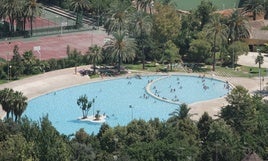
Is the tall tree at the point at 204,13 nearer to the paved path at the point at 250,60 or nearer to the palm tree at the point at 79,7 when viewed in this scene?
the paved path at the point at 250,60

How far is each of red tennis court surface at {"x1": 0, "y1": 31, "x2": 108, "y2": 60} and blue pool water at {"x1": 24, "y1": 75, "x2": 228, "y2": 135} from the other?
1389 centimetres

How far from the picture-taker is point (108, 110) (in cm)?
7900

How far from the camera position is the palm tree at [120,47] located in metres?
91.8

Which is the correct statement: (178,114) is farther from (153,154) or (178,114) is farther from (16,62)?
(16,62)

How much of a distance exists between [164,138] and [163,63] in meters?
41.1

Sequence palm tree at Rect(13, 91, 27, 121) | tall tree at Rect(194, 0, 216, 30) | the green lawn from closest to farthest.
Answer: palm tree at Rect(13, 91, 27, 121), tall tree at Rect(194, 0, 216, 30), the green lawn

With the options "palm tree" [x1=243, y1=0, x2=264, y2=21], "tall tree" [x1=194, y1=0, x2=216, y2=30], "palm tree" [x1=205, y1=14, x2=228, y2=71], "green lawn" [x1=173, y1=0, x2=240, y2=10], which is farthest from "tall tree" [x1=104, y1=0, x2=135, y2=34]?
"green lawn" [x1=173, y1=0, x2=240, y2=10]

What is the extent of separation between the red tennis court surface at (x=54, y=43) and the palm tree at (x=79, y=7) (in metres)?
3.86

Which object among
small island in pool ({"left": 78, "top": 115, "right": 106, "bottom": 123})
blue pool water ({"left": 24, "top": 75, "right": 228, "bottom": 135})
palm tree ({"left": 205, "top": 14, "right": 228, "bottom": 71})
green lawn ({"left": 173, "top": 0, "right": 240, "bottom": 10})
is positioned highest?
green lawn ({"left": 173, "top": 0, "right": 240, "bottom": 10})

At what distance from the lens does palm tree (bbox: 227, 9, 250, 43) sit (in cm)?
10194

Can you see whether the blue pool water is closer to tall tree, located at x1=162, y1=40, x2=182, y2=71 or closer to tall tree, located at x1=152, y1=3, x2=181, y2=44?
tall tree, located at x1=162, y1=40, x2=182, y2=71

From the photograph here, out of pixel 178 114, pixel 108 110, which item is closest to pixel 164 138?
pixel 178 114

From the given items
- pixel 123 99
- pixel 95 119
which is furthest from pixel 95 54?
pixel 95 119

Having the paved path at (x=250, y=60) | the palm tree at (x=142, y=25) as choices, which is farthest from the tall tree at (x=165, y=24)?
the paved path at (x=250, y=60)
